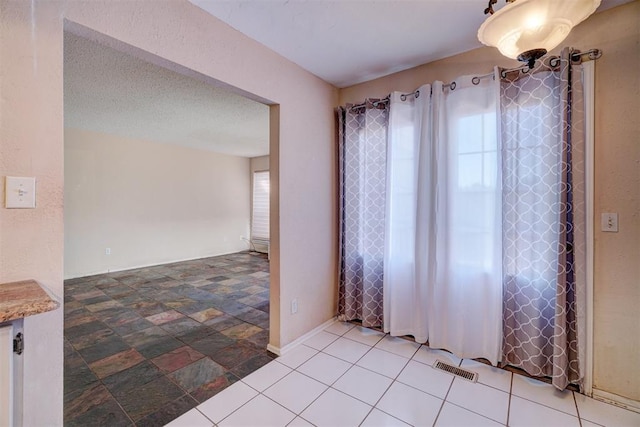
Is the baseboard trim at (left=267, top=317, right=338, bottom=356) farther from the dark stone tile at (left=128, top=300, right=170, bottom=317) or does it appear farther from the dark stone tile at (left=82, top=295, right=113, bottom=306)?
the dark stone tile at (left=82, top=295, right=113, bottom=306)

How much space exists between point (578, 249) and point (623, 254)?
0.22 meters

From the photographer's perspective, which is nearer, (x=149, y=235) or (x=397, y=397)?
(x=397, y=397)

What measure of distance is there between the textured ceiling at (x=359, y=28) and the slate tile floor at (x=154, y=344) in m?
2.43

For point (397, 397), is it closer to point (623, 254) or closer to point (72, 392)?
point (623, 254)

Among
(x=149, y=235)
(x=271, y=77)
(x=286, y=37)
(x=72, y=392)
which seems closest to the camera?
(x=72, y=392)

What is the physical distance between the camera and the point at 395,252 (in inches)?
96.1

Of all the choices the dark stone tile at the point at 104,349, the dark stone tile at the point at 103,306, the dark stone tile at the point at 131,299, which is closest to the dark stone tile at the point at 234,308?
the dark stone tile at the point at 104,349

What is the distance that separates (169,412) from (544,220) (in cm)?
264

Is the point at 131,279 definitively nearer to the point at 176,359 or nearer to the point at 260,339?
the point at 176,359

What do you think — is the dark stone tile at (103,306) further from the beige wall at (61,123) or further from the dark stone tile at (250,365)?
the beige wall at (61,123)

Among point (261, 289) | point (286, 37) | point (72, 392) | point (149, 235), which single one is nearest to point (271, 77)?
point (286, 37)

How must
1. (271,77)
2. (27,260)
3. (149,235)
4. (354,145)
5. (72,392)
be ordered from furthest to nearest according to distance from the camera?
(149,235) → (354,145) → (271,77) → (72,392) → (27,260)

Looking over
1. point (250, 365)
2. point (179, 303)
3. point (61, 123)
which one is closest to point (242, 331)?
point (250, 365)

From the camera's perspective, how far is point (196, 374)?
1.99 meters
